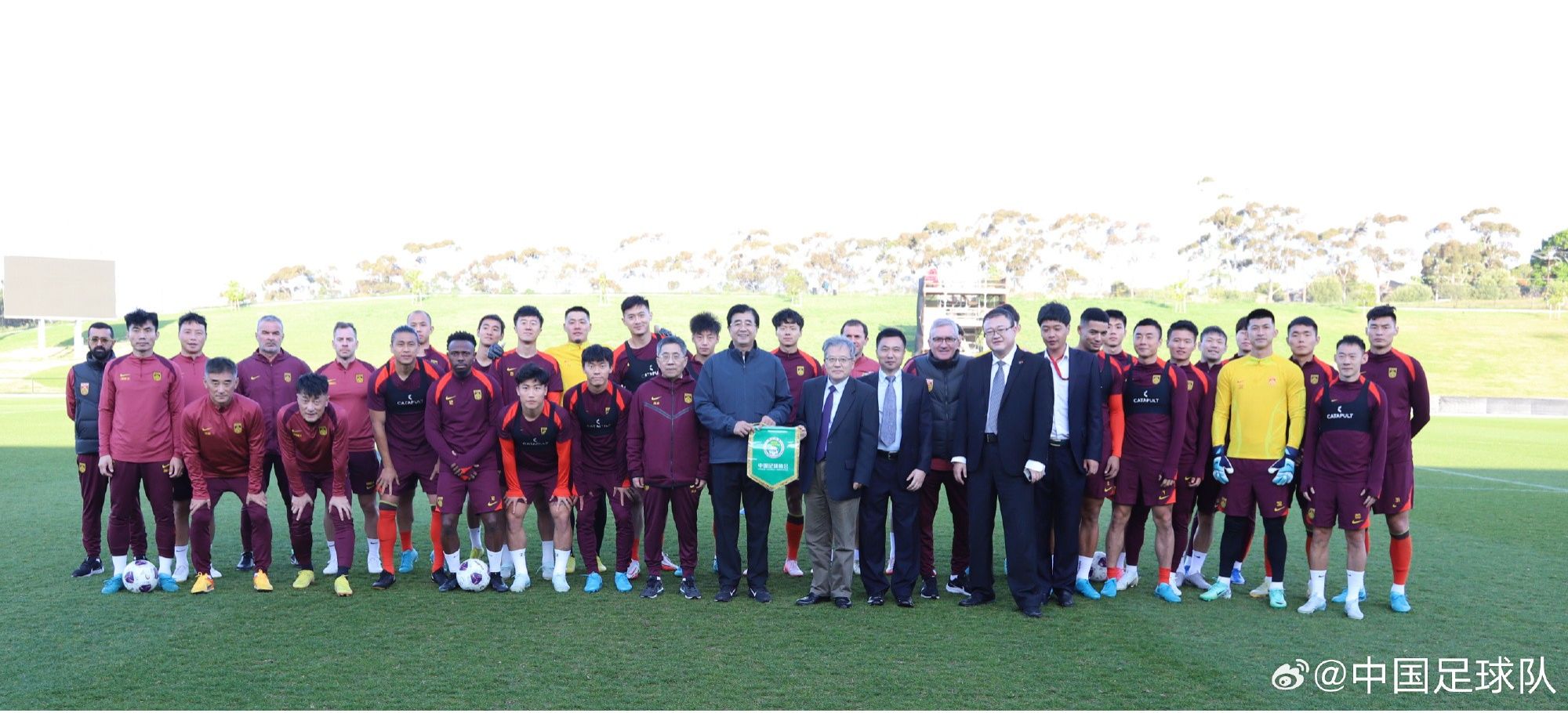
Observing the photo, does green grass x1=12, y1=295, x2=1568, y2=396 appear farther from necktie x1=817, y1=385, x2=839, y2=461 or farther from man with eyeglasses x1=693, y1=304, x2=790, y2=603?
necktie x1=817, y1=385, x2=839, y2=461

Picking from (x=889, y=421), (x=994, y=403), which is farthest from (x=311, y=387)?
(x=994, y=403)

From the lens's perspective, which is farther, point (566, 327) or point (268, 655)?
point (566, 327)

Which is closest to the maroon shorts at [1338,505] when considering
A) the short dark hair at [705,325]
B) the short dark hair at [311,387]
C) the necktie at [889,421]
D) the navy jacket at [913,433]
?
the navy jacket at [913,433]

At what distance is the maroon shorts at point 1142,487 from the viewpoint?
19.4 ft

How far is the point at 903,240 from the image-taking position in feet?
254

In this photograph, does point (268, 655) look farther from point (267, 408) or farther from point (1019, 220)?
point (1019, 220)

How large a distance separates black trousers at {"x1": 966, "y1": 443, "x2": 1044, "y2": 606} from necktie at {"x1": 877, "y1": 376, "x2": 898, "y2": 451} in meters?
0.51

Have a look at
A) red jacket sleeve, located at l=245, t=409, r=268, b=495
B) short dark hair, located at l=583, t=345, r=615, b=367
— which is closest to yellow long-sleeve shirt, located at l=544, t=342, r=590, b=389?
short dark hair, located at l=583, t=345, r=615, b=367

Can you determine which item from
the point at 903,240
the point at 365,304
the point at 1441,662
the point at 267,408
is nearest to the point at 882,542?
the point at 1441,662

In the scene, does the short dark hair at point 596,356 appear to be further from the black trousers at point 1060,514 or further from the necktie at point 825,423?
the black trousers at point 1060,514

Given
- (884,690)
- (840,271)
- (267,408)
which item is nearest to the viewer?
(884,690)

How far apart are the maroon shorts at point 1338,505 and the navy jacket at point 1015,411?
1.72 metres

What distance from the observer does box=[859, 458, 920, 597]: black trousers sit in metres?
5.57

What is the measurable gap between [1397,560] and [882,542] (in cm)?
325
